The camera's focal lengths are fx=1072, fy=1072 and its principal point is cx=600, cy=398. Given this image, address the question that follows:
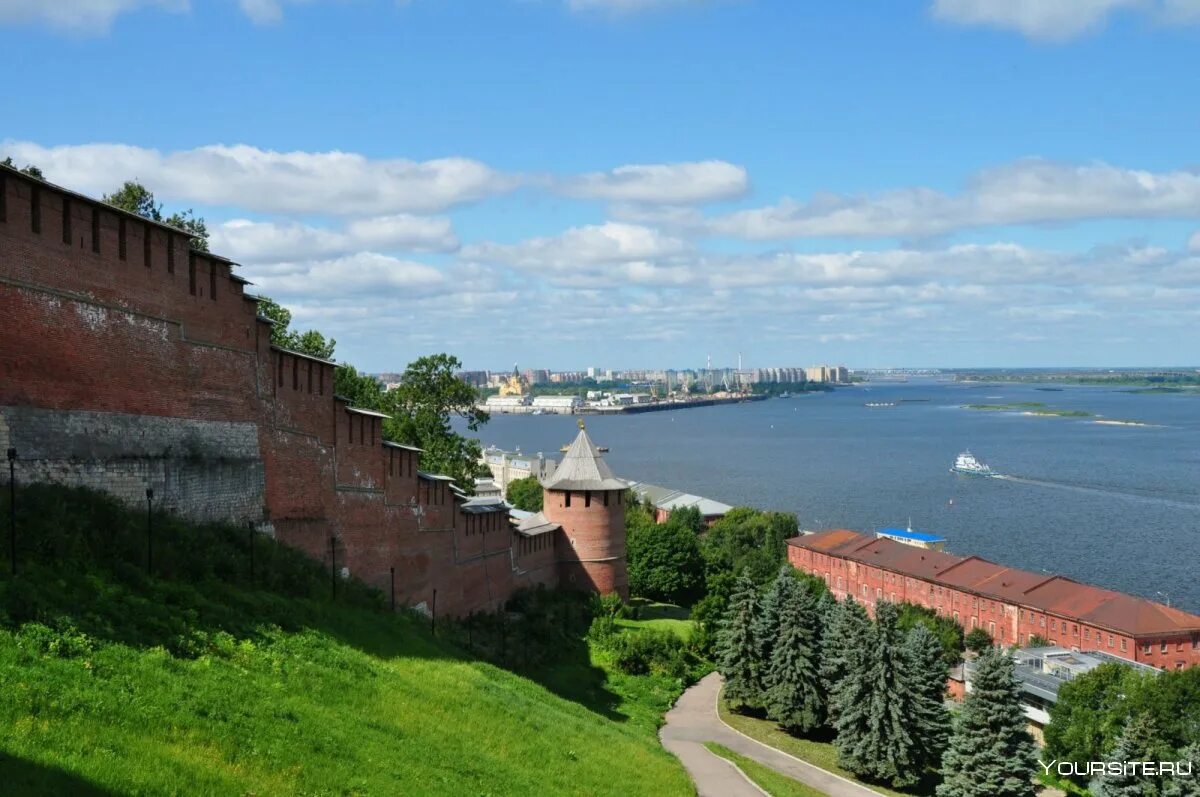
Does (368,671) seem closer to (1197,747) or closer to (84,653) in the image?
(84,653)

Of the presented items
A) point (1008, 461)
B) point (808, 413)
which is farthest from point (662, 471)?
point (808, 413)

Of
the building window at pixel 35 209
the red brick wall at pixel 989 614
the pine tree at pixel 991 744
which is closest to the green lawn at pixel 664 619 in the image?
the red brick wall at pixel 989 614

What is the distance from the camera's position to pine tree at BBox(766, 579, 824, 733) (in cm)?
2327

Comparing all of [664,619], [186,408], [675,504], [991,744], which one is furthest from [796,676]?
[675,504]

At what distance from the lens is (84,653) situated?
9391 millimetres

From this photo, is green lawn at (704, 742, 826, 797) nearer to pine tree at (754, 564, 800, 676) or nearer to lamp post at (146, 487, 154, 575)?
pine tree at (754, 564, 800, 676)

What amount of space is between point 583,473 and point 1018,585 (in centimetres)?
1960

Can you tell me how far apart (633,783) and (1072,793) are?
1379 cm

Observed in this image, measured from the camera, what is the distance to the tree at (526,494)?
189ft

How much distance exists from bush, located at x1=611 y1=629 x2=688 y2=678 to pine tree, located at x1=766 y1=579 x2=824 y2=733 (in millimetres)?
2806

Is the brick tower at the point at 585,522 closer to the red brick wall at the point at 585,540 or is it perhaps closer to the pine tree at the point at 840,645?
the red brick wall at the point at 585,540

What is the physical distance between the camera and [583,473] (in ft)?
98.0

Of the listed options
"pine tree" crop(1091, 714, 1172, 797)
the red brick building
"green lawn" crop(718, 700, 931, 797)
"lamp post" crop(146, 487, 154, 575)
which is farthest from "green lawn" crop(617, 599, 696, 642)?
"lamp post" crop(146, 487, 154, 575)

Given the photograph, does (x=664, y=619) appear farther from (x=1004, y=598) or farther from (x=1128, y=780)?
(x=1004, y=598)
